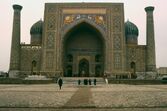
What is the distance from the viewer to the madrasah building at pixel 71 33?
27.2 m

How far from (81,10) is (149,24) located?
681 centimetres

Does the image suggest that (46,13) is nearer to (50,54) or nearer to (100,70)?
(50,54)

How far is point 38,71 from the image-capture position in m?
27.8

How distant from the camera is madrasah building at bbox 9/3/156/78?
89.2 feet

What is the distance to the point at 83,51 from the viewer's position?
30266mm

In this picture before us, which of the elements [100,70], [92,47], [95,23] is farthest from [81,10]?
[100,70]

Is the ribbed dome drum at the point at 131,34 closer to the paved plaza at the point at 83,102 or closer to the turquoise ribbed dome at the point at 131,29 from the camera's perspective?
the turquoise ribbed dome at the point at 131,29

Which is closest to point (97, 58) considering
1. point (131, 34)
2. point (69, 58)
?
point (69, 58)

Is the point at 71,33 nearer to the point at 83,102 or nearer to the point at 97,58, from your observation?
the point at 97,58

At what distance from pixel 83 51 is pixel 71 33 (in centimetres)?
235

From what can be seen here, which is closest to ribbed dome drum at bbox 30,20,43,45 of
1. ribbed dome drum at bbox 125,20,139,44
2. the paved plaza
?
ribbed dome drum at bbox 125,20,139,44

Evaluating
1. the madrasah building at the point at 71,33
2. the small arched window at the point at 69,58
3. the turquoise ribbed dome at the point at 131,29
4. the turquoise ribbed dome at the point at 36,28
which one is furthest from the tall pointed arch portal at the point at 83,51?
the turquoise ribbed dome at the point at 36,28

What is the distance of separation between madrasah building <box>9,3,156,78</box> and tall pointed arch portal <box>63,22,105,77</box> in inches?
9.9

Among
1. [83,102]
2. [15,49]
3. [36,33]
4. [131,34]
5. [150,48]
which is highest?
[36,33]
